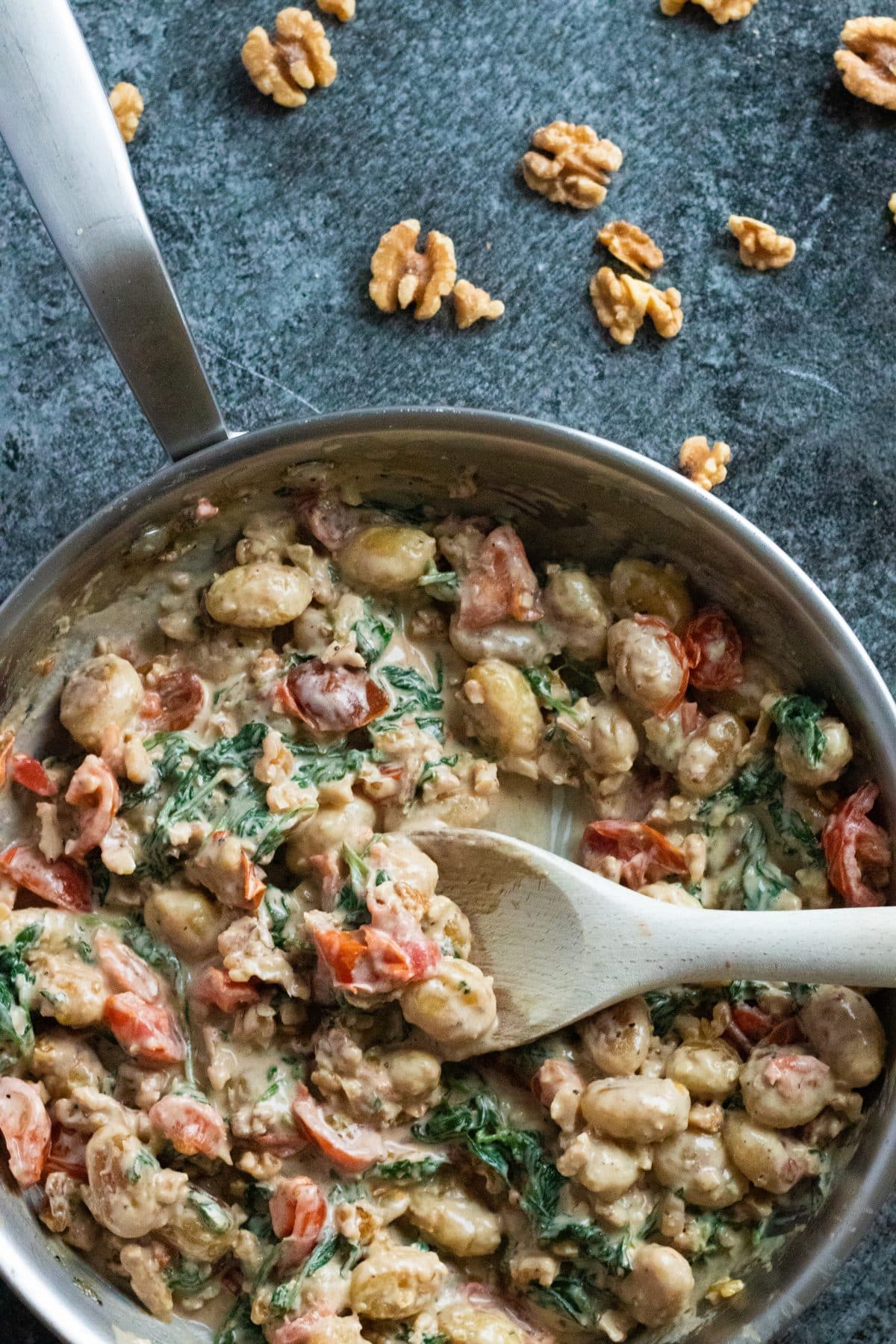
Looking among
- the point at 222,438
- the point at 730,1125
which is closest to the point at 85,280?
the point at 222,438

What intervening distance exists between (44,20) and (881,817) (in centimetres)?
164

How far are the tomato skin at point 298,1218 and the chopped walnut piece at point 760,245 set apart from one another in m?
1.68

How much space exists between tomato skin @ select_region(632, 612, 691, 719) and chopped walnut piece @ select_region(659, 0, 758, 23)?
1.07 m

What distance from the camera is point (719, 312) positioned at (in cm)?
222

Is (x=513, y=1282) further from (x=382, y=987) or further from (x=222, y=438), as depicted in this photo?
(x=222, y=438)

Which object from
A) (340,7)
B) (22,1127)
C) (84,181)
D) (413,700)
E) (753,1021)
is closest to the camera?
(84,181)

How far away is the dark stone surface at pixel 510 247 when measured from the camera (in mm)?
2205

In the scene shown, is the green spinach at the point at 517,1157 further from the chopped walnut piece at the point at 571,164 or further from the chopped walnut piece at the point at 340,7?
the chopped walnut piece at the point at 340,7

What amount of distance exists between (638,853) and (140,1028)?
32.3 inches

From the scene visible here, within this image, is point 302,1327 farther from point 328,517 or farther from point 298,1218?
point 328,517

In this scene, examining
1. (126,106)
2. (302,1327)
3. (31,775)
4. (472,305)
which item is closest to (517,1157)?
(302,1327)

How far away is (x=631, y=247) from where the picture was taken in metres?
2.20

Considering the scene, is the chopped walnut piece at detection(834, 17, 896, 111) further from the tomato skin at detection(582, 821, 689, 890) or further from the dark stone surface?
the tomato skin at detection(582, 821, 689, 890)

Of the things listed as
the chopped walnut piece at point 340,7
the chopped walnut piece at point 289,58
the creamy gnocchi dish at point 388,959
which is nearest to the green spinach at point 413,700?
the creamy gnocchi dish at point 388,959
